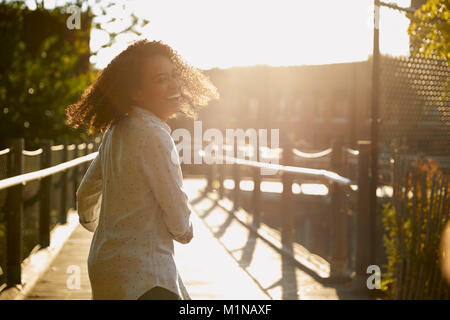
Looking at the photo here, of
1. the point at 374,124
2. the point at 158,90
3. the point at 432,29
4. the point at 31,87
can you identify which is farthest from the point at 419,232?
the point at 31,87

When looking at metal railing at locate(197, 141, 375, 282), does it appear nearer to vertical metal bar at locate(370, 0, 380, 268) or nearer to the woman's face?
vertical metal bar at locate(370, 0, 380, 268)

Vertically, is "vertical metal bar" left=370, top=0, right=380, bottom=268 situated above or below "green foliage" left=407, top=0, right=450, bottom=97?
below

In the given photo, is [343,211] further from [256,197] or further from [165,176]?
[165,176]

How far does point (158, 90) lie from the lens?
272 cm

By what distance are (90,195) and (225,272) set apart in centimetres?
499

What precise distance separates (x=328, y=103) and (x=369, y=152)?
4402cm

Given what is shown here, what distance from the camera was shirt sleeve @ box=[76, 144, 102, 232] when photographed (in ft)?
9.45

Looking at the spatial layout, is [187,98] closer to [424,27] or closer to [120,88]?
[120,88]

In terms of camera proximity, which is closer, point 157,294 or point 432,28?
point 157,294

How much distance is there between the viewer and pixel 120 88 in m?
A: 2.76

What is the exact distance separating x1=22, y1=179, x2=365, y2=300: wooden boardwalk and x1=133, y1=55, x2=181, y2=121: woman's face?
3.86 metres

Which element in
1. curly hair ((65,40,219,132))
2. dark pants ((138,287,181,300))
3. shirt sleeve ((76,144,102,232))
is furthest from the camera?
shirt sleeve ((76,144,102,232))
